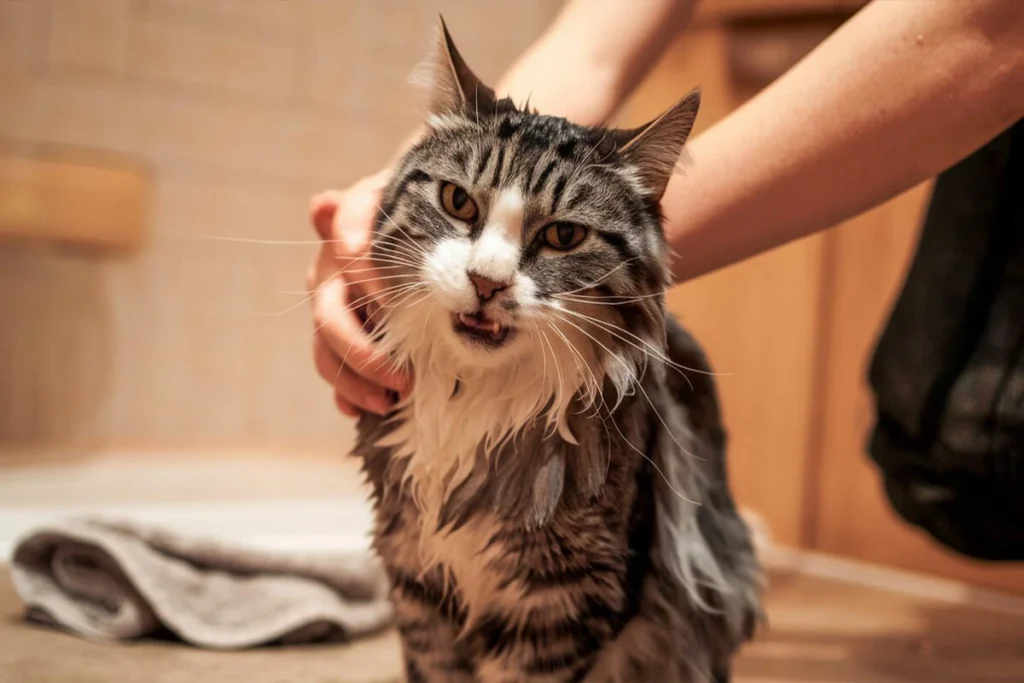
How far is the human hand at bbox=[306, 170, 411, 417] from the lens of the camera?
33.5 inches

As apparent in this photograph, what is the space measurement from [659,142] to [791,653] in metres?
0.91

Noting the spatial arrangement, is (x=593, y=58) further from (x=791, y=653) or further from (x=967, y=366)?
(x=791, y=653)

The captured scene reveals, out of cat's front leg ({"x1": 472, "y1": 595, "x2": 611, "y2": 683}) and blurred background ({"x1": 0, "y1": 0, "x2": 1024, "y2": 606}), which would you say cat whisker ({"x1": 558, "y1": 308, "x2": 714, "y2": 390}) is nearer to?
cat's front leg ({"x1": 472, "y1": 595, "x2": 611, "y2": 683})

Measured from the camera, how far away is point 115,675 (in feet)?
3.47

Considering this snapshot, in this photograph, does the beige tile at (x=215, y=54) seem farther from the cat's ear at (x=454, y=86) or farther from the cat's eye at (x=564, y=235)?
the cat's eye at (x=564, y=235)

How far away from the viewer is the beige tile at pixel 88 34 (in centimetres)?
213

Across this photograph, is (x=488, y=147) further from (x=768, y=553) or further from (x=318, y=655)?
(x=768, y=553)

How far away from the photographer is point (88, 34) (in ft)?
7.07

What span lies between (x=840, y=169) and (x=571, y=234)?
0.30 metres

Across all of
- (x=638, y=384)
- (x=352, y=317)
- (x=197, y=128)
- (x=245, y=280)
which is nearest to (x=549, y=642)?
(x=638, y=384)

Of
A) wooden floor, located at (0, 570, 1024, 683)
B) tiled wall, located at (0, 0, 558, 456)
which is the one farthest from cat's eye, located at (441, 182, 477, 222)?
tiled wall, located at (0, 0, 558, 456)

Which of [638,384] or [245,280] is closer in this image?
[638,384]

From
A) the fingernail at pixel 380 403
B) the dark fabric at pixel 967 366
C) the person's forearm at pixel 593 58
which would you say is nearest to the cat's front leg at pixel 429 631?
the fingernail at pixel 380 403

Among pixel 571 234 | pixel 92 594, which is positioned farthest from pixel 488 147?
pixel 92 594
